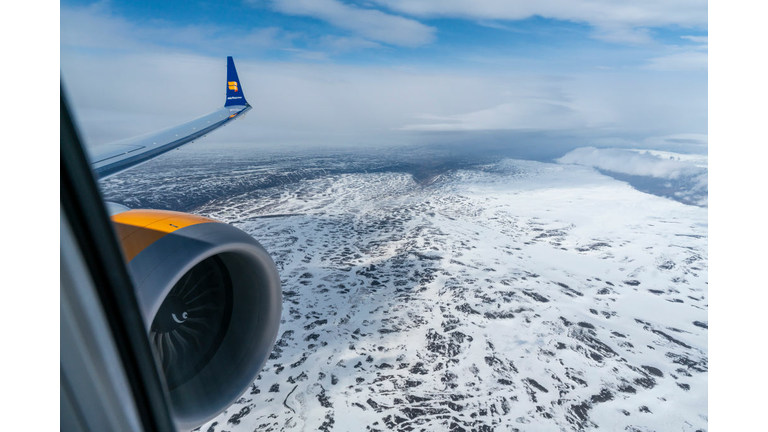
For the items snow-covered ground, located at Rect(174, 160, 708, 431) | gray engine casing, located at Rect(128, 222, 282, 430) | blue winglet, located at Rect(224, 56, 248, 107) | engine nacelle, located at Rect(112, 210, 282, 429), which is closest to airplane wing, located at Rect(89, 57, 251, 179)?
engine nacelle, located at Rect(112, 210, 282, 429)

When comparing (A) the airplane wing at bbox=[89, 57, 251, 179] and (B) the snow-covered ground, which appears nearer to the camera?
(A) the airplane wing at bbox=[89, 57, 251, 179]

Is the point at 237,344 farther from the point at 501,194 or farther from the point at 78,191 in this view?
the point at 501,194

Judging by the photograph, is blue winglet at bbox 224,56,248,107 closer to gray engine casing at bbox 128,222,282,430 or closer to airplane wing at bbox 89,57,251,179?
airplane wing at bbox 89,57,251,179

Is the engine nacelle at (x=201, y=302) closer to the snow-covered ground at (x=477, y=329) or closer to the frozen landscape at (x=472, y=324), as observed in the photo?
the frozen landscape at (x=472, y=324)

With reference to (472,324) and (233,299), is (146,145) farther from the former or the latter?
(472,324)

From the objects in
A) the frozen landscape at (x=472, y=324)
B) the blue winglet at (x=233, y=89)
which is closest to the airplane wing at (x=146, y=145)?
the frozen landscape at (x=472, y=324)

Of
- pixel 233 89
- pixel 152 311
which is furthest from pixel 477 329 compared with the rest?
pixel 233 89

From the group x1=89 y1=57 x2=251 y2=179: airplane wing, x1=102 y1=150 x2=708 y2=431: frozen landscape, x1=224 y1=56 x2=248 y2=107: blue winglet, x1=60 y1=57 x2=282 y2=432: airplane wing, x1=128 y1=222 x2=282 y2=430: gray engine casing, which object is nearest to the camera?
x1=60 y1=57 x2=282 y2=432: airplane wing

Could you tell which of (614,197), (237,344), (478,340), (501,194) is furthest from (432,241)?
(614,197)
